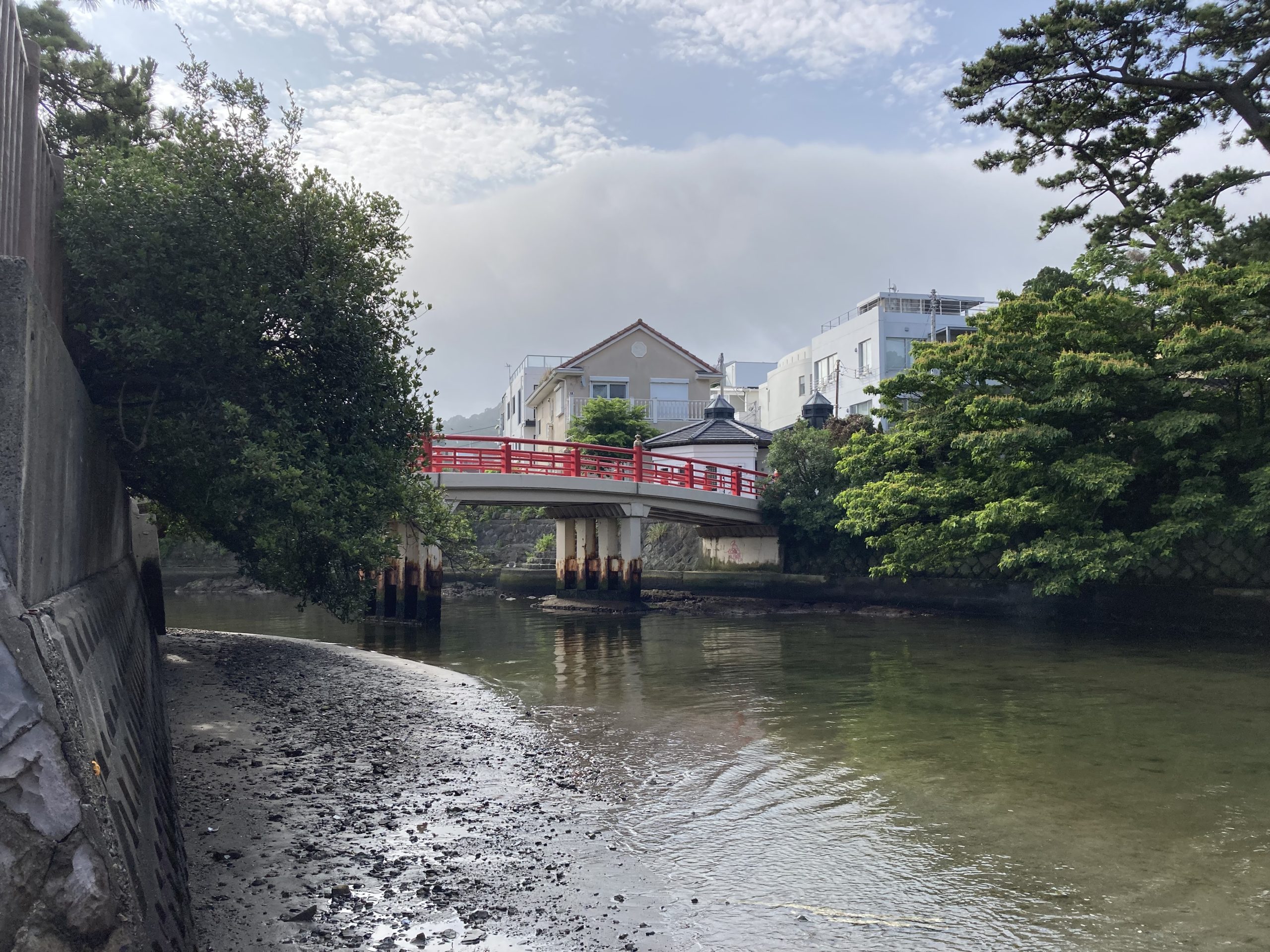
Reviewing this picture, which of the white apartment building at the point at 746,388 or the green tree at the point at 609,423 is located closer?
the green tree at the point at 609,423

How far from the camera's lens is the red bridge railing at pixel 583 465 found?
22547mm

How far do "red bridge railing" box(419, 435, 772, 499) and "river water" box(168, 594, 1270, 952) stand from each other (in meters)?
6.67

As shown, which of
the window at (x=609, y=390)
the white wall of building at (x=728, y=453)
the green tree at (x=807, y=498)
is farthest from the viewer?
the window at (x=609, y=390)

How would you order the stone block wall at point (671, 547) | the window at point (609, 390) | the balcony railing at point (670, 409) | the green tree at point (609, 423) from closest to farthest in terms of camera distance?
the stone block wall at point (671, 547) → the green tree at point (609, 423) → the window at point (609, 390) → the balcony railing at point (670, 409)

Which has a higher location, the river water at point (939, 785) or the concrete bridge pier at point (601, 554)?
the concrete bridge pier at point (601, 554)

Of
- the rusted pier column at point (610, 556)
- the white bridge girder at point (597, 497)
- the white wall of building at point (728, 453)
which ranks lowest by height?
the rusted pier column at point (610, 556)

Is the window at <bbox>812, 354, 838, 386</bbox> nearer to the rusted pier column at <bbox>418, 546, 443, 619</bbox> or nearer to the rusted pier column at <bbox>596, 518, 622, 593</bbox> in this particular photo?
the rusted pier column at <bbox>596, 518, 622, 593</bbox>

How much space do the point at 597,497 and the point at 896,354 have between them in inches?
847

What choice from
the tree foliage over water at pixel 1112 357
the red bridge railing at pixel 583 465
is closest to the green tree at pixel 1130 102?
the tree foliage over water at pixel 1112 357

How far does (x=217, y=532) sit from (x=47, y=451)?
24.5 feet

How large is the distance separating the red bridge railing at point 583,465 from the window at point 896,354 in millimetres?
12402

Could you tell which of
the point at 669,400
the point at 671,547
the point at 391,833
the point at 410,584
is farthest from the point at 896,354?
the point at 391,833

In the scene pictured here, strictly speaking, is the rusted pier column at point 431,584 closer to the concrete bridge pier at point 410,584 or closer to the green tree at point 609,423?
the concrete bridge pier at point 410,584

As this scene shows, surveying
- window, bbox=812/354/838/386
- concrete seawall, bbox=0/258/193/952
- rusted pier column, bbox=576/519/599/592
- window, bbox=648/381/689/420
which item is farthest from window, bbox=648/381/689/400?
concrete seawall, bbox=0/258/193/952
